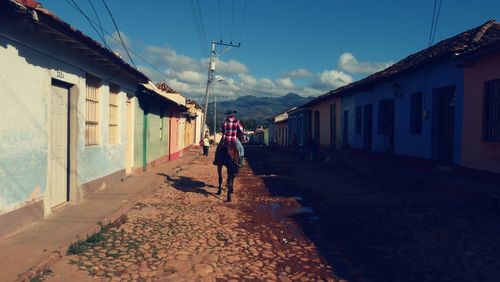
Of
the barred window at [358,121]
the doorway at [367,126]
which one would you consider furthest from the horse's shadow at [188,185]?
the barred window at [358,121]

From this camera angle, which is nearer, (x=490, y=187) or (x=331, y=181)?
(x=490, y=187)

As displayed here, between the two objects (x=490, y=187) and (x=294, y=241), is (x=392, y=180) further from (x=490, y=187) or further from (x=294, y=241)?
(x=294, y=241)

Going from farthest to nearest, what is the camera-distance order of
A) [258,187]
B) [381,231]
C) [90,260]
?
[258,187], [381,231], [90,260]

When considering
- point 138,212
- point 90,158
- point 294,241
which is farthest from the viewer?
point 90,158

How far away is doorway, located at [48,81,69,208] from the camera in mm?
6207

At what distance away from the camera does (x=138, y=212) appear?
7.00 meters

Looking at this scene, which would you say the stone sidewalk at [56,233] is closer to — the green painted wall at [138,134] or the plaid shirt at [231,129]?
the plaid shirt at [231,129]

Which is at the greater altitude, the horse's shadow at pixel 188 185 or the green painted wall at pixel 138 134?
the green painted wall at pixel 138 134

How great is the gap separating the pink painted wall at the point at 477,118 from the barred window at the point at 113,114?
26.9 ft

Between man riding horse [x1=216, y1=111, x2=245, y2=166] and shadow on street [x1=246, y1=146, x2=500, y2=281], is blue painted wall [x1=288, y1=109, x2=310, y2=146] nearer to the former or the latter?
shadow on street [x1=246, y1=146, x2=500, y2=281]

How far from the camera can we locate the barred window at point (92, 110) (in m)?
7.78

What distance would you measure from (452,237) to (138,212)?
471 centimetres

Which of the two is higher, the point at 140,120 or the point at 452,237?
A: the point at 140,120

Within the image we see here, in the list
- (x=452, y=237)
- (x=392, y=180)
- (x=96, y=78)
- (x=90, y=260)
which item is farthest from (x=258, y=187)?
(x=90, y=260)
